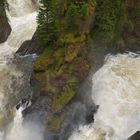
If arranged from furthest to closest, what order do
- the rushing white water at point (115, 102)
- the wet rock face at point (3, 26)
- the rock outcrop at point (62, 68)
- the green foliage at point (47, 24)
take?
the wet rock face at point (3, 26) → the green foliage at point (47, 24) → the rushing white water at point (115, 102) → the rock outcrop at point (62, 68)

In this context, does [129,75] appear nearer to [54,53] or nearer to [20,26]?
[54,53]

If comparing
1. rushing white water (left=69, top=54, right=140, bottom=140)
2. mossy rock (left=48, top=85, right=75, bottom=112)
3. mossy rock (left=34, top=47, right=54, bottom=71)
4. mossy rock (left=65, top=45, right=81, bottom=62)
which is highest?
mossy rock (left=65, top=45, right=81, bottom=62)

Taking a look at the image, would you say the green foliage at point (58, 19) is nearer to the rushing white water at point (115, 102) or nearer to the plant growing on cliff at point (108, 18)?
the plant growing on cliff at point (108, 18)

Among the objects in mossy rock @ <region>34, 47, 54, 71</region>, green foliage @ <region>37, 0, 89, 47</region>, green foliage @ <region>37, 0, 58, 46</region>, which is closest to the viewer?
green foliage @ <region>37, 0, 89, 47</region>

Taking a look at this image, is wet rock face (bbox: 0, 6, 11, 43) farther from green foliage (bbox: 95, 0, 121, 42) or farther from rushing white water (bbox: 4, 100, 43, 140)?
rushing white water (bbox: 4, 100, 43, 140)

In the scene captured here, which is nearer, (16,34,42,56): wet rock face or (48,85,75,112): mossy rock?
(48,85,75,112): mossy rock

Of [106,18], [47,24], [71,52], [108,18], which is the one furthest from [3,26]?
[108,18]

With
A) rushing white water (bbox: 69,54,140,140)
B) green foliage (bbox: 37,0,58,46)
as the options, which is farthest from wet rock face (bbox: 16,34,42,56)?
rushing white water (bbox: 69,54,140,140)

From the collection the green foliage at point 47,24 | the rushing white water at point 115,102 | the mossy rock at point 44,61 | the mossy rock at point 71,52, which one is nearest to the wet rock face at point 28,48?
the green foliage at point 47,24
